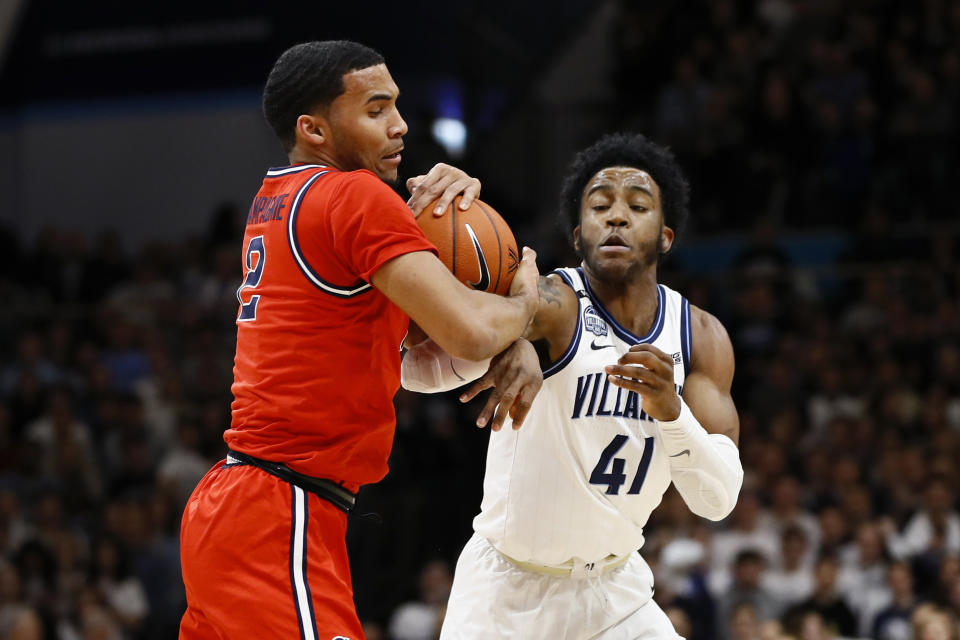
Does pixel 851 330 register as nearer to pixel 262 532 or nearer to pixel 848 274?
pixel 848 274

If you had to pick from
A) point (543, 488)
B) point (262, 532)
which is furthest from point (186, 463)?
point (262, 532)

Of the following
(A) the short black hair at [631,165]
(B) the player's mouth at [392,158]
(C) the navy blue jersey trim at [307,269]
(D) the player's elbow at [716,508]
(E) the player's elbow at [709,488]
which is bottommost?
(D) the player's elbow at [716,508]

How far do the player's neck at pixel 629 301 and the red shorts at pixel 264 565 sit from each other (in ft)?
5.25

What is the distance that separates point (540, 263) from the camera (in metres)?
11.3

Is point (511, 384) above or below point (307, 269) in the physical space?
below

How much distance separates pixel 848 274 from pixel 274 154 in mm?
7482

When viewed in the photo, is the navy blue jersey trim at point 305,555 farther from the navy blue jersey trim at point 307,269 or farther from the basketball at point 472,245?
the basketball at point 472,245

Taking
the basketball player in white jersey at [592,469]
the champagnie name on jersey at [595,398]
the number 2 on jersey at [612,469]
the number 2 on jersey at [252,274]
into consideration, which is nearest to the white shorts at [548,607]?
the basketball player in white jersey at [592,469]

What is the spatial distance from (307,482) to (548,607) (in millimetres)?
1380

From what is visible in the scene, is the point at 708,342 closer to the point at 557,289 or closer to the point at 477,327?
the point at 557,289

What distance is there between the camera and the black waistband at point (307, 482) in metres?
3.51

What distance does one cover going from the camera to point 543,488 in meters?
4.56

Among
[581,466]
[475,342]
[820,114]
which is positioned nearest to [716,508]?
[581,466]

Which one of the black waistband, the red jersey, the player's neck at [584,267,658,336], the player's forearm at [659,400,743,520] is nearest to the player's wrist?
the player's forearm at [659,400,743,520]
